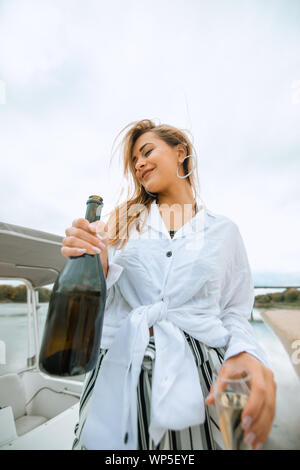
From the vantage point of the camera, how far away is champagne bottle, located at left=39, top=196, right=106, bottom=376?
573mm

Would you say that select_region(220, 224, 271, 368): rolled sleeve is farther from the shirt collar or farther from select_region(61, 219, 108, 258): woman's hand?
select_region(61, 219, 108, 258): woman's hand

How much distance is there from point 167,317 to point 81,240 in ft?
1.15

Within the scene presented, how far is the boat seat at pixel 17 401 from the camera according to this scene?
2025 mm

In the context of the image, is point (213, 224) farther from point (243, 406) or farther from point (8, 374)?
point (8, 374)

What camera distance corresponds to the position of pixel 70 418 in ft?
5.99

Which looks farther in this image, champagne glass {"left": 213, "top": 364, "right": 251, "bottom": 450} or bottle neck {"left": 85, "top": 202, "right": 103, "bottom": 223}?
bottle neck {"left": 85, "top": 202, "right": 103, "bottom": 223}

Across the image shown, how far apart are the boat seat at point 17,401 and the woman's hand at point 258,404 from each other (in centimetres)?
242

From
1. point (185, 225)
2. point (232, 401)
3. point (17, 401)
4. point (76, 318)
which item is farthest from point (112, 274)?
point (17, 401)

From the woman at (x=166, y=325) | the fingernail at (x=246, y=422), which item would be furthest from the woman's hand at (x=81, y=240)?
the fingernail at (x=246, y=422)

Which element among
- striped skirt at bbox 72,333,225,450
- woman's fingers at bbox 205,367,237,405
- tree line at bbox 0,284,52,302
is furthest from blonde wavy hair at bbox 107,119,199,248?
tree line at bbox 0,284,52,302

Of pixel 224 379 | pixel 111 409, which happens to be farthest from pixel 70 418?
pixel 224 379

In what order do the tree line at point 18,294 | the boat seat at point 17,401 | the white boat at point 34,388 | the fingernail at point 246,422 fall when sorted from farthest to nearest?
the tree line at point 18,294
the boat seat at point 17,401
the white boat at point 34,388
the fingernail at point 246,422

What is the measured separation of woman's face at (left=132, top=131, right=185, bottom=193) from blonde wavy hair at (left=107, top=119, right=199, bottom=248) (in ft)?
0.19

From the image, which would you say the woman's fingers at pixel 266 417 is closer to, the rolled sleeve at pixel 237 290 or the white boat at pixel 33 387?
the rolled sleeve at pixel 237 290
